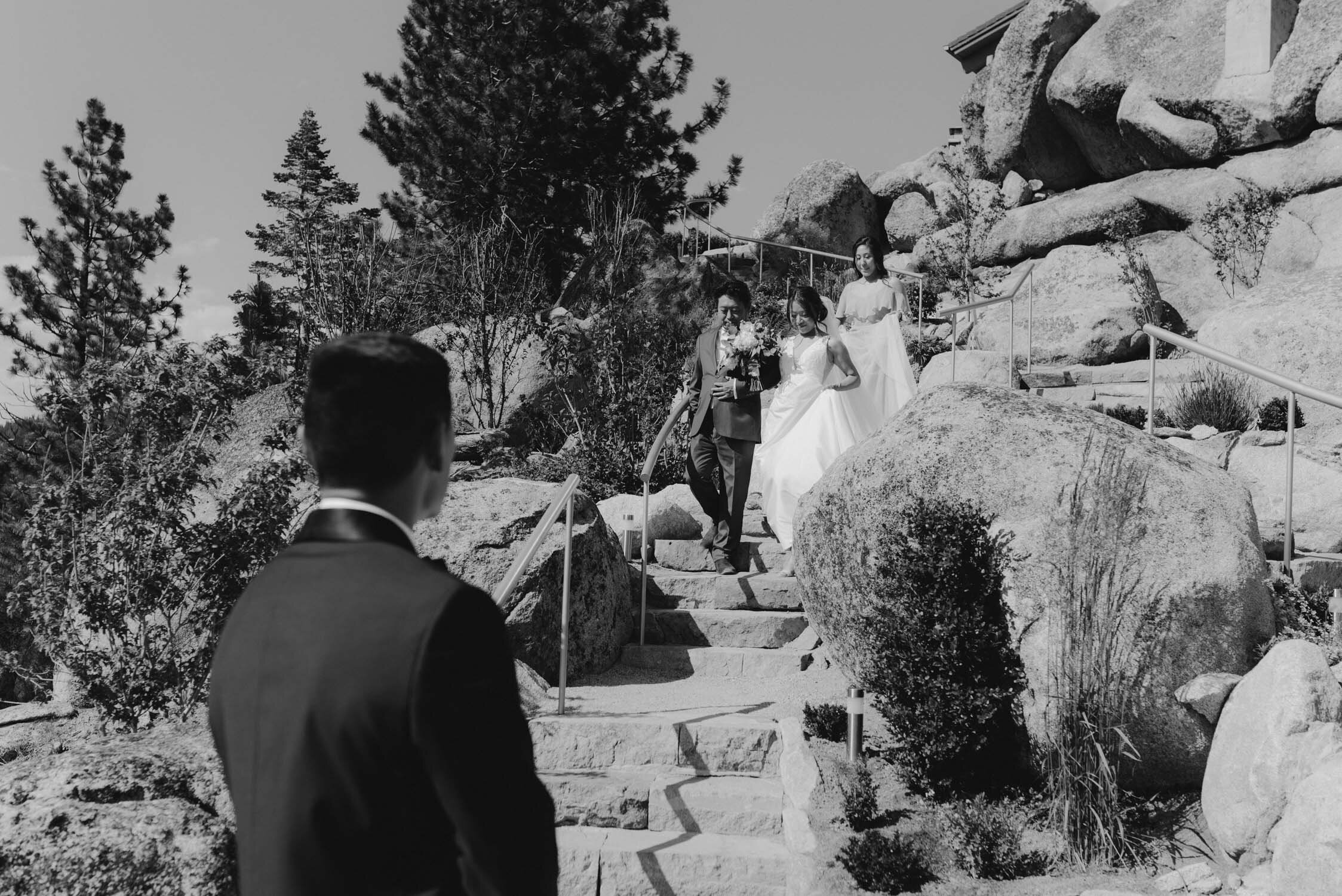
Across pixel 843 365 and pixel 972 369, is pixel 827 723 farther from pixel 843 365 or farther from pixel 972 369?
pixel 972 369

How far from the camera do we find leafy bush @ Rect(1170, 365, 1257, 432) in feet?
32.6

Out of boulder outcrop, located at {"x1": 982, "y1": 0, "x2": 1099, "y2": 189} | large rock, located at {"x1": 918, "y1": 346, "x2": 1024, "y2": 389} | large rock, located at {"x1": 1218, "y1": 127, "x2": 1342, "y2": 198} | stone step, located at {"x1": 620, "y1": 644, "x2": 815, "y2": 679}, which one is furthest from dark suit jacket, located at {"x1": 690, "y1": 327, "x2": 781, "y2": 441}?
boulder outcrop, located at {"x1": 982, "y1": 0, "x2": 1099, "y2": 189}

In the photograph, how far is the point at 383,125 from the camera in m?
18.2

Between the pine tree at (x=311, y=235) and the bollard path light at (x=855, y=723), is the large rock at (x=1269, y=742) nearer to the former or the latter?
the bollard path light at (x=855, y=723)

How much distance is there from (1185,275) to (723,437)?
13.1 m

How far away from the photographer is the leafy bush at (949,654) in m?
4.80

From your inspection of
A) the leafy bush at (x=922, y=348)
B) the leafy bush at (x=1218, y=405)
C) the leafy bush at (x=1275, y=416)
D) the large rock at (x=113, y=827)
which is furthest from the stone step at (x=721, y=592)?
the leafy bush at (x=922, y=348)

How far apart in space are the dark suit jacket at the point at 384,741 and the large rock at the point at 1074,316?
13785 millimetres

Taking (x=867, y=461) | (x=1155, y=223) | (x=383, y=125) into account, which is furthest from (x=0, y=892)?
(x=1155, y=223)

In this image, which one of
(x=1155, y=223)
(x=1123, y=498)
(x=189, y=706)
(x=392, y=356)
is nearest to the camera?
(x=392, y=356)

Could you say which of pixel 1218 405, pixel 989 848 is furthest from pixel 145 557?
pixel 1218 405

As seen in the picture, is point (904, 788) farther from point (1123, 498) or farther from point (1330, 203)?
point (1330, 203)

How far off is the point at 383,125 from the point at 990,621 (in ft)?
52.9

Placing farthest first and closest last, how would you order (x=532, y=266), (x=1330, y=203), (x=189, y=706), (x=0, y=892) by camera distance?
(x=532, y=266) → (x=1330, y=203) → (x=189, y=706) → (x=0, y=892)
